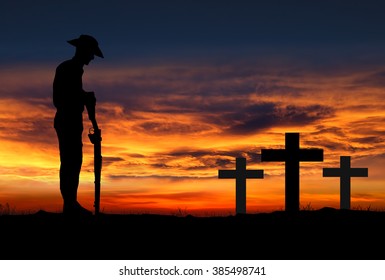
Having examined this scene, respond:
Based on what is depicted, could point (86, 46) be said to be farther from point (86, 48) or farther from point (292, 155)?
point (292, 155)

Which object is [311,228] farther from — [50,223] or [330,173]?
[330,173]

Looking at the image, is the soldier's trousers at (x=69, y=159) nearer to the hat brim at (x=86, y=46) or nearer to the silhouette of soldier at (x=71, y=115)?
the silhouette of soldier at (x=71, y=115)

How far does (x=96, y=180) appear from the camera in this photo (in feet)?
41.0

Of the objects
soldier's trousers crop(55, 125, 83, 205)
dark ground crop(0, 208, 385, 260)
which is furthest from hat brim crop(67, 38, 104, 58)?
dark ground crop(0, 208, 385, 260)

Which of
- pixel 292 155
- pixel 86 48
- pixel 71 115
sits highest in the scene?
pixel 86 48

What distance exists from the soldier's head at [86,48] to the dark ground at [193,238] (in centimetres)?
284

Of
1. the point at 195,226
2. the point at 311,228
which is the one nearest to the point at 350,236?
the point at 311,228

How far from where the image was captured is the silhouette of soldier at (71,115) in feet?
38.4

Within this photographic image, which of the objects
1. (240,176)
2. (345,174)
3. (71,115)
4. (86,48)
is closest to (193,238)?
(71,115)

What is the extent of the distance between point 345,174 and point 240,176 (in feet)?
10.3

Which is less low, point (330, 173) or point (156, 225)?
point (330, 173)

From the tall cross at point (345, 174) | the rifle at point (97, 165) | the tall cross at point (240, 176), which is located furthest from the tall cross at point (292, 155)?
the rifle at point (97, 165)

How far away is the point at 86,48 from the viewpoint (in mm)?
11750
